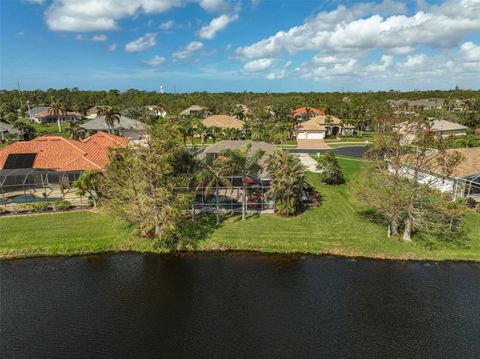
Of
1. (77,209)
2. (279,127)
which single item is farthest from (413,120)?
(279,127)

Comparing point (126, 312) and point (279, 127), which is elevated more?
point (279, 127)

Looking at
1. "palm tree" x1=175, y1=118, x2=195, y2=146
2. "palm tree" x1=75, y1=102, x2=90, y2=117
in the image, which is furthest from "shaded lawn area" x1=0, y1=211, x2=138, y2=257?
"palm tree" x1=75, y1=102, x2=90, y2=117

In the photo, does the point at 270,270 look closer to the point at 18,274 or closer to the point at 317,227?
the point at 317,227

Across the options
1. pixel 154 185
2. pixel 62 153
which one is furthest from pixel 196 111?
pixel 154 185

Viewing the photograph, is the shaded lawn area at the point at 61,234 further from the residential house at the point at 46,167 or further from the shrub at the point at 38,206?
the residential house at the point at 46,167

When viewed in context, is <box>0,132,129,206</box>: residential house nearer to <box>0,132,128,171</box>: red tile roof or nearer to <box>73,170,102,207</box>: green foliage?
<box>0,132,128,171</box>: red tile roof

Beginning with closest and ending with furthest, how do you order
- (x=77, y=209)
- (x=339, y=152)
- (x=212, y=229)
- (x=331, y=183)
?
(x=212, y=229) → (x=77, y=209) → (x=331, y=183) → (x=339, y=152)

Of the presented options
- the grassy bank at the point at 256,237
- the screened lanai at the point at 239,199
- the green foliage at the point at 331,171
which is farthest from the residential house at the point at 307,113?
the grassy bank at the point at 256,237
